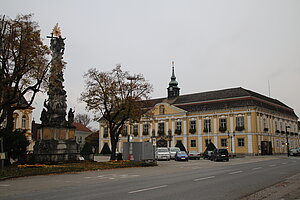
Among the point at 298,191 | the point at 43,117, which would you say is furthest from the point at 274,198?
the point at 43,117

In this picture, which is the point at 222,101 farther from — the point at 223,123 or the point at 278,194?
the point at 278,194

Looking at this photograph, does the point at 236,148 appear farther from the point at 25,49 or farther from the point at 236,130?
the point at 25,49

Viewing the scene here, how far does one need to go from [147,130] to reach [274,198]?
6114 centimetres

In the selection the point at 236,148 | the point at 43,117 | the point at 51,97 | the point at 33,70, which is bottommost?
the point at 236,148

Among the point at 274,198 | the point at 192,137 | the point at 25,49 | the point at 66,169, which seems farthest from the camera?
the point at 192,137

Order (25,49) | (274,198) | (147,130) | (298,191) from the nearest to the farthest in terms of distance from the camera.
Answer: (274,198)
(298,191)
(25,49)
(147,130)

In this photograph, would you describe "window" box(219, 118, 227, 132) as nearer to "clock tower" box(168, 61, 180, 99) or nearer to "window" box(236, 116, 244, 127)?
"window" box(236, 116, 244, 127)

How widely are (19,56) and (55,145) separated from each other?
7.63m

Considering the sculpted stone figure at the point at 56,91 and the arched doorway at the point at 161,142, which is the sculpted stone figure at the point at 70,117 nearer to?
the sculpted stone figure at the point at 56,91

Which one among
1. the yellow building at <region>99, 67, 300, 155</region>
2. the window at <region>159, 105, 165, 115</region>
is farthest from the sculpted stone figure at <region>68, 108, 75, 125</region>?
the window at <region>159, 105, 165, 115</region>

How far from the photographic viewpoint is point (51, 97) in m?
26.9

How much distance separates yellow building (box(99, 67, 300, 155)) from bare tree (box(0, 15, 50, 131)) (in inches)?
1174

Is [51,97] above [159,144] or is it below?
above

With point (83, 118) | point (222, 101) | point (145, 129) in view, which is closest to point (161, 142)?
point (145, 129)
